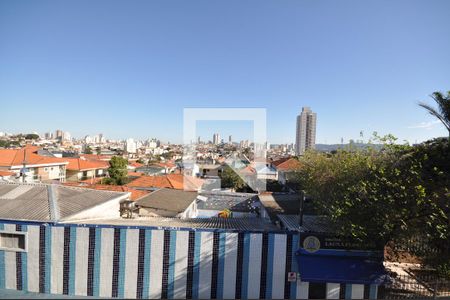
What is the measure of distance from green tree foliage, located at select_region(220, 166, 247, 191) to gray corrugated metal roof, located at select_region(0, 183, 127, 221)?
674 inches

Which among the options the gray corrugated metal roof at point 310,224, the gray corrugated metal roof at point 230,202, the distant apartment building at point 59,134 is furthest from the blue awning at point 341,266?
the distant apartment building at point 59,134

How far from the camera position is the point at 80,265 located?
719 cm

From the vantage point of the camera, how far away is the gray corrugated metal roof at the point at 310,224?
7.27 m

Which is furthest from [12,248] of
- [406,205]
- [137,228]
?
[406,205]

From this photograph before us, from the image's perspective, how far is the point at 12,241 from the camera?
23.9 feet

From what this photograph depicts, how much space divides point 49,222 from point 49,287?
201 centimetres

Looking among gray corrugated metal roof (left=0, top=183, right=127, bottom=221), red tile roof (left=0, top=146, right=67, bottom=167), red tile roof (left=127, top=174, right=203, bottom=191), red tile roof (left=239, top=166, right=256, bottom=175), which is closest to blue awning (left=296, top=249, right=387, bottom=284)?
gray corrugated metal roof (left=0, top=183, right=127, bottom=221)

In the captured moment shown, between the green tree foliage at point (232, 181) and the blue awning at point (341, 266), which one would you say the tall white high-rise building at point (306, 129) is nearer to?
the green tree foliage at point (232, 181)

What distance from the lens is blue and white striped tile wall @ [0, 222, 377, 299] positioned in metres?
7.15

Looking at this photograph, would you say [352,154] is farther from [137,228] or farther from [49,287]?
[49,287]

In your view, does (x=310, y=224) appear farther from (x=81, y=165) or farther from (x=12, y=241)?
(x=81, y=165)

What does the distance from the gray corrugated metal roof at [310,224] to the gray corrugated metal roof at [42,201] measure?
691 cm

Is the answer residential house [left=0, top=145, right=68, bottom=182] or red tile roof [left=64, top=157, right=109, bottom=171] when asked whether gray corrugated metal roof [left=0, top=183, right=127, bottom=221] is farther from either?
red tile roof [left=64, top=157, right=109, bottom=171]

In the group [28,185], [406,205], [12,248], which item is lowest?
[12,248]
